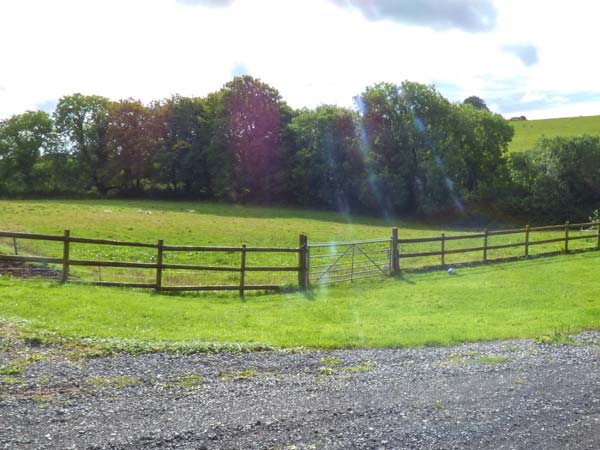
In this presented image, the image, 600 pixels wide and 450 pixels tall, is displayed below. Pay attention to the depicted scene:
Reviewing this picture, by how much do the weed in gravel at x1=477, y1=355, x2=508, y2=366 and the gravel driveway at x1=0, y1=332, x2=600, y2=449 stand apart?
29 millimetres

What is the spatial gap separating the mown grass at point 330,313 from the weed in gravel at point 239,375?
1.62 metres

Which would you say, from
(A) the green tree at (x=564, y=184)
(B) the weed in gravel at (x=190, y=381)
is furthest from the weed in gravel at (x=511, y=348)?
(A) the green tree at (x=564, y=184)

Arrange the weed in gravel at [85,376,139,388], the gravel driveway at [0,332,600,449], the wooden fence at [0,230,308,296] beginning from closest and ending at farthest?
the gravel driveway at [0,332,600,449]
the weed in gravel at [85,376,139,388]
the wooden fence at [0,230,308,296]

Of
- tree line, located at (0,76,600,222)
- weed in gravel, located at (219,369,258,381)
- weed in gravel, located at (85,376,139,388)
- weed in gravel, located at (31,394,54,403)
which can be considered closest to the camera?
weed in gravel, located at (31,394,54,403)

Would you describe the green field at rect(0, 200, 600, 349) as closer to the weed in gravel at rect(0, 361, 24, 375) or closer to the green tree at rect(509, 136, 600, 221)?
Answer: the weed in gravel at rect(0, 361, 24, 375)

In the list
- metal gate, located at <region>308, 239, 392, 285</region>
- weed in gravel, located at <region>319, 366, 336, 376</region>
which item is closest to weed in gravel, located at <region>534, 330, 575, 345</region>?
weed in gravel, located at <region>319, 366, 336, 376</region>

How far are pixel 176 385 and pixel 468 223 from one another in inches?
1583

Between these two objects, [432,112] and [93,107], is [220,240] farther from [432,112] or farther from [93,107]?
[93,107]

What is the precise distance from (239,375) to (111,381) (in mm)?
1600

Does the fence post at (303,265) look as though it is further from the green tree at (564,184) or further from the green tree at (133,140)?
the green tree at (133,140)

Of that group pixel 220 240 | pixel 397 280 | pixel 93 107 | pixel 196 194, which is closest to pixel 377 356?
pixel 397 280

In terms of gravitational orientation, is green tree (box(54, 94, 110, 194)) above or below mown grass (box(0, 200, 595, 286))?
above

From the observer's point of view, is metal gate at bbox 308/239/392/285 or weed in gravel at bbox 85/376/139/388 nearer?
weed in gravel at bbox 85/376/139/388

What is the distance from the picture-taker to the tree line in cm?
4412
